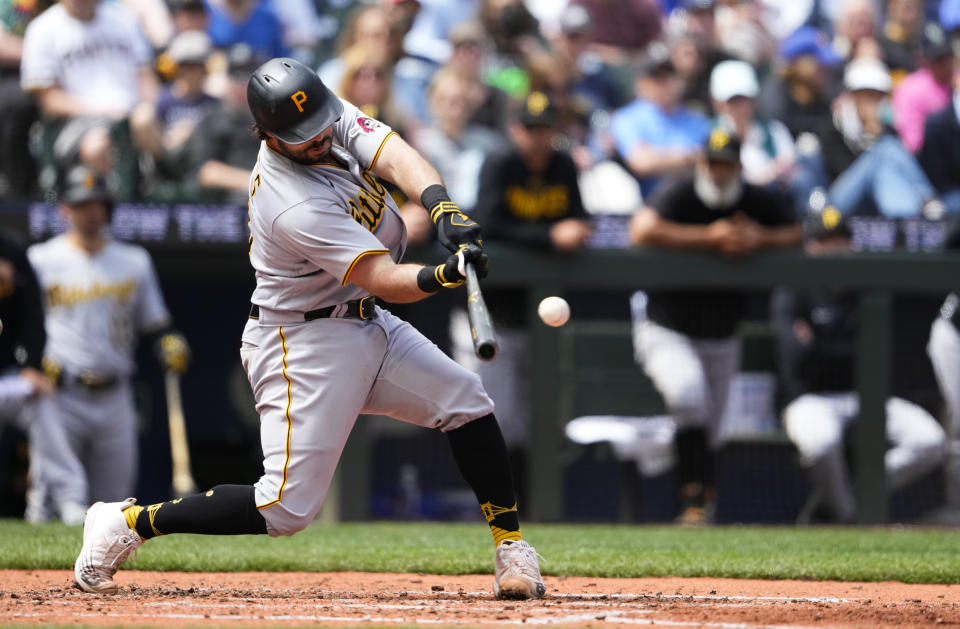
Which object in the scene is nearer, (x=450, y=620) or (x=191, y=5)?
(x=450, y=620)

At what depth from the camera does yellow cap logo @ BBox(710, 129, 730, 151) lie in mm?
6926

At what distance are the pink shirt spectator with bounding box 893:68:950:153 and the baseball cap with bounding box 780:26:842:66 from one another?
0.77m

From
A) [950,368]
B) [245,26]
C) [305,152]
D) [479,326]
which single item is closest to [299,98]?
[305,152]

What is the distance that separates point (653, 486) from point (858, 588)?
268 centimetres

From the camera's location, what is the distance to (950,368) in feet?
23.1

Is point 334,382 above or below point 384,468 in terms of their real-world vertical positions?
above

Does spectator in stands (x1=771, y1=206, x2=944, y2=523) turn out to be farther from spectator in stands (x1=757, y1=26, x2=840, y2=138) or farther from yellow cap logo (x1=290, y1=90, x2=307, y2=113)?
yellow cap logo (x1=290, y1=90, x2=307, y2=113)

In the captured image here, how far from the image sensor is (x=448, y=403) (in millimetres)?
4164

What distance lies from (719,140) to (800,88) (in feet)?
8.94

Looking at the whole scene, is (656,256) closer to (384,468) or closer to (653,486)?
(653,486)

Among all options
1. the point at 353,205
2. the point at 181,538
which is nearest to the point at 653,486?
the point at 181,538

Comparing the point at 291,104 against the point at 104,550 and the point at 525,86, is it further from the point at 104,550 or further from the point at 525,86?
the point at 525,86

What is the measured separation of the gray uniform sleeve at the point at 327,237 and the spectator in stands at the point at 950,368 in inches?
165

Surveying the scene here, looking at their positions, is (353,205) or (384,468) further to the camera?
(384,468)
